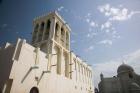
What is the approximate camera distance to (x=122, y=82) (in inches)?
2042

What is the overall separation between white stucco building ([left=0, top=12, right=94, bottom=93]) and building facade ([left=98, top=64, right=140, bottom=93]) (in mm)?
23309

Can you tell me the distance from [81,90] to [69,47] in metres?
10.9

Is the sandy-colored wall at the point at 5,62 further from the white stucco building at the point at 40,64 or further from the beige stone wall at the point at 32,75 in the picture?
the beige stone wall at the point at 32,75

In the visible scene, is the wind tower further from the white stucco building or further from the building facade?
the building facade

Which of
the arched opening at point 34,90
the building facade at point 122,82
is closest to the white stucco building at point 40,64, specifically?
the arched opening at point 34,90

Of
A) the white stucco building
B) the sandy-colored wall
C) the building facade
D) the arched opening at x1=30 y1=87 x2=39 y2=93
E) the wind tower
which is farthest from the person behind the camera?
the building facade

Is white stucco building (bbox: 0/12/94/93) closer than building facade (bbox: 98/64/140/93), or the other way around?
white stucco building (bbox: 0/12/94/93)

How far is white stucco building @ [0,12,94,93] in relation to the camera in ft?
46.1

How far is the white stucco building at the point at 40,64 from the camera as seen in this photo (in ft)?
46.1

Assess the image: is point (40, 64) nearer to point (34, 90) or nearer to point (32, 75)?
point (32, 75)

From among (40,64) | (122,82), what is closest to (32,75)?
(40,64)

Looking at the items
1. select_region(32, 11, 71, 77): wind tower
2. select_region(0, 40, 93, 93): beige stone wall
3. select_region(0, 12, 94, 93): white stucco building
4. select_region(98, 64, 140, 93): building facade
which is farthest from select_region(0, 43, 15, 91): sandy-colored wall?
select_region(98, 64, 140, 93): building facade

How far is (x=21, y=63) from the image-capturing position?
15117 millimetres

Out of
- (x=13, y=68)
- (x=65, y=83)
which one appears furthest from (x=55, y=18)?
(x=13, y=68)
